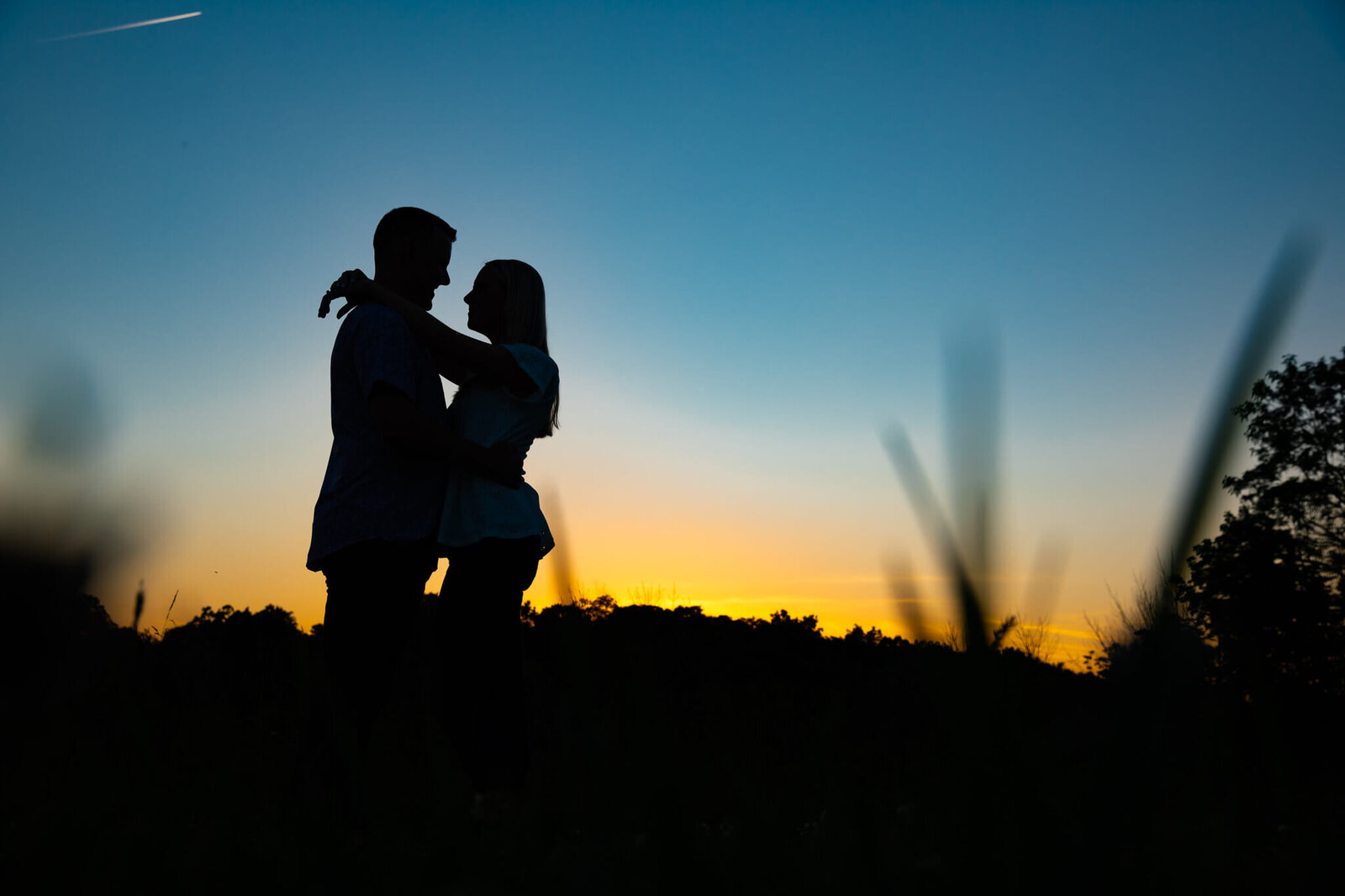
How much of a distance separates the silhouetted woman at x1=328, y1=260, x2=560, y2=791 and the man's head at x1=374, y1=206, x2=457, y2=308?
0.67ft

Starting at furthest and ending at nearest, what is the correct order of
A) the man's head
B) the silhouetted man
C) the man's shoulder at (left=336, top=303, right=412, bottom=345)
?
the man's head → the man's shoulder at (left=336, top=303, right=412, bottom=345) → the silhouetted man

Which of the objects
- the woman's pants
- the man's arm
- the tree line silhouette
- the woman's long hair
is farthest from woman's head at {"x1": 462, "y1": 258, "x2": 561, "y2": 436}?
the tree line silhouette

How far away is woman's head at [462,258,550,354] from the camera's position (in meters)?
3.12

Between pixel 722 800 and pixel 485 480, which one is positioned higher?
pixel 485 480

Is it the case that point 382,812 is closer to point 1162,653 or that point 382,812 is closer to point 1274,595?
point 1162,653

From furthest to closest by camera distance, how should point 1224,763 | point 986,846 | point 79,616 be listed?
point 1224,763 → point 79,616 → point 986,846

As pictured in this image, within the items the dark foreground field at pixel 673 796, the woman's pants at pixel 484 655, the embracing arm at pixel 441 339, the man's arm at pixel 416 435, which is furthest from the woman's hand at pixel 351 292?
the dark foreground field at pixel 673 796

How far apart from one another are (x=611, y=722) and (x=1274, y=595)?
4.57 feet

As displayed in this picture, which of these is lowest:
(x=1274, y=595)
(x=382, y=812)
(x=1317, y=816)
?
(x=382, y=812)

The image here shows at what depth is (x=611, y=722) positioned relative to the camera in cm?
48

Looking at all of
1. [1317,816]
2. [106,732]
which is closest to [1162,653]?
[1317,816]

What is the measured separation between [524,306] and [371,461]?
814 millimetres

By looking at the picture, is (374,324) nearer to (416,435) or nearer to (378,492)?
(416,435)

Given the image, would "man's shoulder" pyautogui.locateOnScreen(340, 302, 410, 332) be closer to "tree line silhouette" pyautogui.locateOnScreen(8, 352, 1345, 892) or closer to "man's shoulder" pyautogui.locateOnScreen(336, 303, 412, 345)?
"man's shoulder" pyautogui.locateOnScreen(336, 303, 412, 345)
